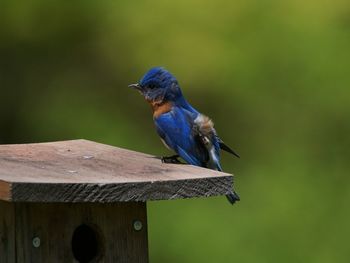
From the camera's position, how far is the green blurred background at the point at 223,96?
250 inches

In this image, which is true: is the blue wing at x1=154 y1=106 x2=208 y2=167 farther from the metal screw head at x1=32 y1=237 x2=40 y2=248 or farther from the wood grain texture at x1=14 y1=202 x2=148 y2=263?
the metal screw head at x1=32 y1=237 x2=40 y2=248

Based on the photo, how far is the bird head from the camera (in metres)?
5.09

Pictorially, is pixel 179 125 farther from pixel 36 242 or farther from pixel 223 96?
pixel 223 96

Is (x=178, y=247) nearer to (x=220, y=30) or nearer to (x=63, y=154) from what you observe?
(x=220, y=30)

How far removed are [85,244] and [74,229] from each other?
0.17m

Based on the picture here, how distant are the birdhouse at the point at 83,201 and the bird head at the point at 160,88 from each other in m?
1.11

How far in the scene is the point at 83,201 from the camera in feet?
11.0

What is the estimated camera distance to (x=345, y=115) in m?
6.67

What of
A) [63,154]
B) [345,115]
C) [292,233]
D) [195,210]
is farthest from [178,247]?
[63,154]

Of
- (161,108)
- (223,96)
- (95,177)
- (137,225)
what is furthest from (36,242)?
(223,96)

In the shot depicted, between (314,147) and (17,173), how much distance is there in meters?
3.38

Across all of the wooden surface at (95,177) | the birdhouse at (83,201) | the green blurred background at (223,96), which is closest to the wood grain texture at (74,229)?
the birdhouse at (83,201)

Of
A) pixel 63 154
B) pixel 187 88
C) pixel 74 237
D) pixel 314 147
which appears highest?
pixel 187 88

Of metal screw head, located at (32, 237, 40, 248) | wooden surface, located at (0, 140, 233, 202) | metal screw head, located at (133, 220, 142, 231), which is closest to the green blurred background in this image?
wooden surface, located at (0, 140, 233, 202)
